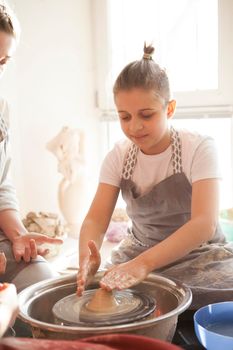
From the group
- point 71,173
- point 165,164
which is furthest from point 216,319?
point 71,173

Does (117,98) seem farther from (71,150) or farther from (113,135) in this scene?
(113,135)

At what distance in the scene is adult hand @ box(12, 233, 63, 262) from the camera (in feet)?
4.53

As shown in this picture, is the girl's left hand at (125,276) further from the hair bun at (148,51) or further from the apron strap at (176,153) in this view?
the hair bun at (148,51)

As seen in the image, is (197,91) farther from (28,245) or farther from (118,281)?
(118,281)

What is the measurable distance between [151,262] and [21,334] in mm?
432

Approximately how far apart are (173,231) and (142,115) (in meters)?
0.39

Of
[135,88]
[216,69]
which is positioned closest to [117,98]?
[135,88]

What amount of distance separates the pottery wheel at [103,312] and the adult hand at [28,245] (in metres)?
0.25

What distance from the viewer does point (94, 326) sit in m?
0.98

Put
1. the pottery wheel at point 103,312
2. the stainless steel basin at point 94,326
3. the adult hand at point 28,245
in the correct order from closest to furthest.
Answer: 1. the stainless steel basin at point 94,326
2. the pottery wheel at point 103,312
3. the adult hand at point 28,245

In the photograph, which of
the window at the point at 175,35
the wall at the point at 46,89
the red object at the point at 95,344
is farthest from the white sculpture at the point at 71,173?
the red object at the point at 95,344

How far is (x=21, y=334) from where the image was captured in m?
1.27

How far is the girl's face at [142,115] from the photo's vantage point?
137 cm

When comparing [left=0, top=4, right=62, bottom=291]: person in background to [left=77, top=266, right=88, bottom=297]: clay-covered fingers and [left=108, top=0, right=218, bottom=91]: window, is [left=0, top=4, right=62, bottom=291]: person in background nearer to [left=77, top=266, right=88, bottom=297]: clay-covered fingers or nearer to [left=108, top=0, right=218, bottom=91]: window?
[left=77, top=266, right=88, bottom=297]: clay-covered fingers
